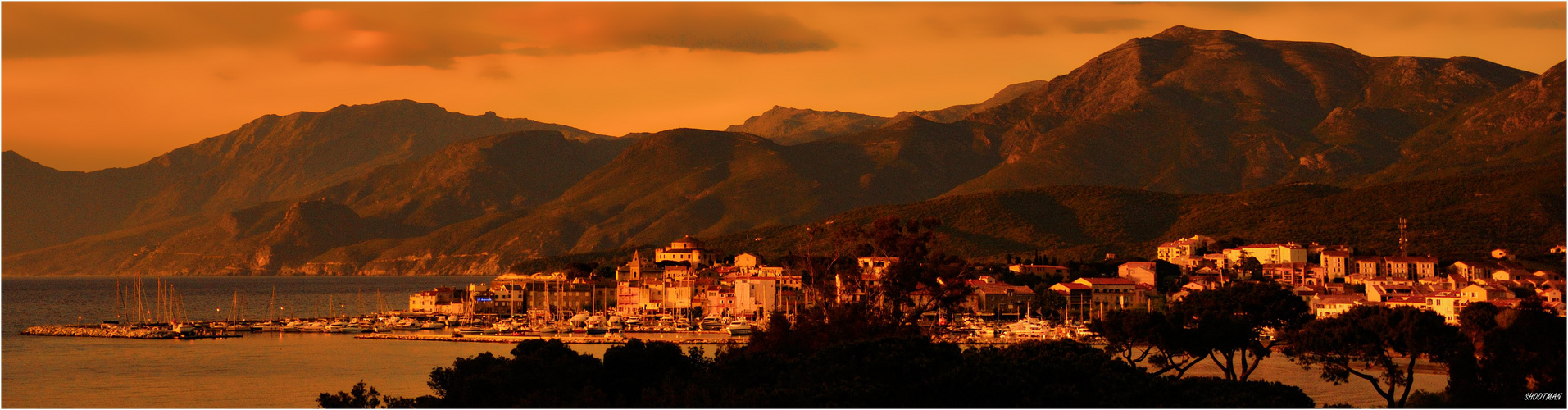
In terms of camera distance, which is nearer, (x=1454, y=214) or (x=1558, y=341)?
(x=1558, y=341)

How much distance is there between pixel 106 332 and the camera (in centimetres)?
9844

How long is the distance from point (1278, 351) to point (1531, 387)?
106 feet

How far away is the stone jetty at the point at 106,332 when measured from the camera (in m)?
96.3

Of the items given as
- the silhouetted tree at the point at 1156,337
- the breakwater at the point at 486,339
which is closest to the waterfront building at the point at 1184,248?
the breakwater at the point at 486,339

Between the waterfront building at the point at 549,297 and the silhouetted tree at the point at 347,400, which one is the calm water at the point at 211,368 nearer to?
the silhouetted tree at the point at 347,400

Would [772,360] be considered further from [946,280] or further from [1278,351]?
[1278,351]

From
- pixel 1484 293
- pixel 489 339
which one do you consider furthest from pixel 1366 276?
pixel 489 339

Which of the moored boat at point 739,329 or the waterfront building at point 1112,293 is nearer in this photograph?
the moored boat at point 739,329

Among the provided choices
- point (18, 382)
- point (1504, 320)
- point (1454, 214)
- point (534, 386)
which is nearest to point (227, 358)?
point (18, 382)

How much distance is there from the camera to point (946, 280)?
5559cm

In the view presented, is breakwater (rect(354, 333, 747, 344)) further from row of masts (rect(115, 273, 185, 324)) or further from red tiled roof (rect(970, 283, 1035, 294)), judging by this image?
red tiled roof (rect(970, 283, 1035, 294))

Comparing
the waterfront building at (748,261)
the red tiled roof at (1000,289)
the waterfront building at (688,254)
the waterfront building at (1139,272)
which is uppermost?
the waterfront building at (688,254)

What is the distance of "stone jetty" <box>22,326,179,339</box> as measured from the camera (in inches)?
3792

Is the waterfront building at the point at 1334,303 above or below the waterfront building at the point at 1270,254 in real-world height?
below
